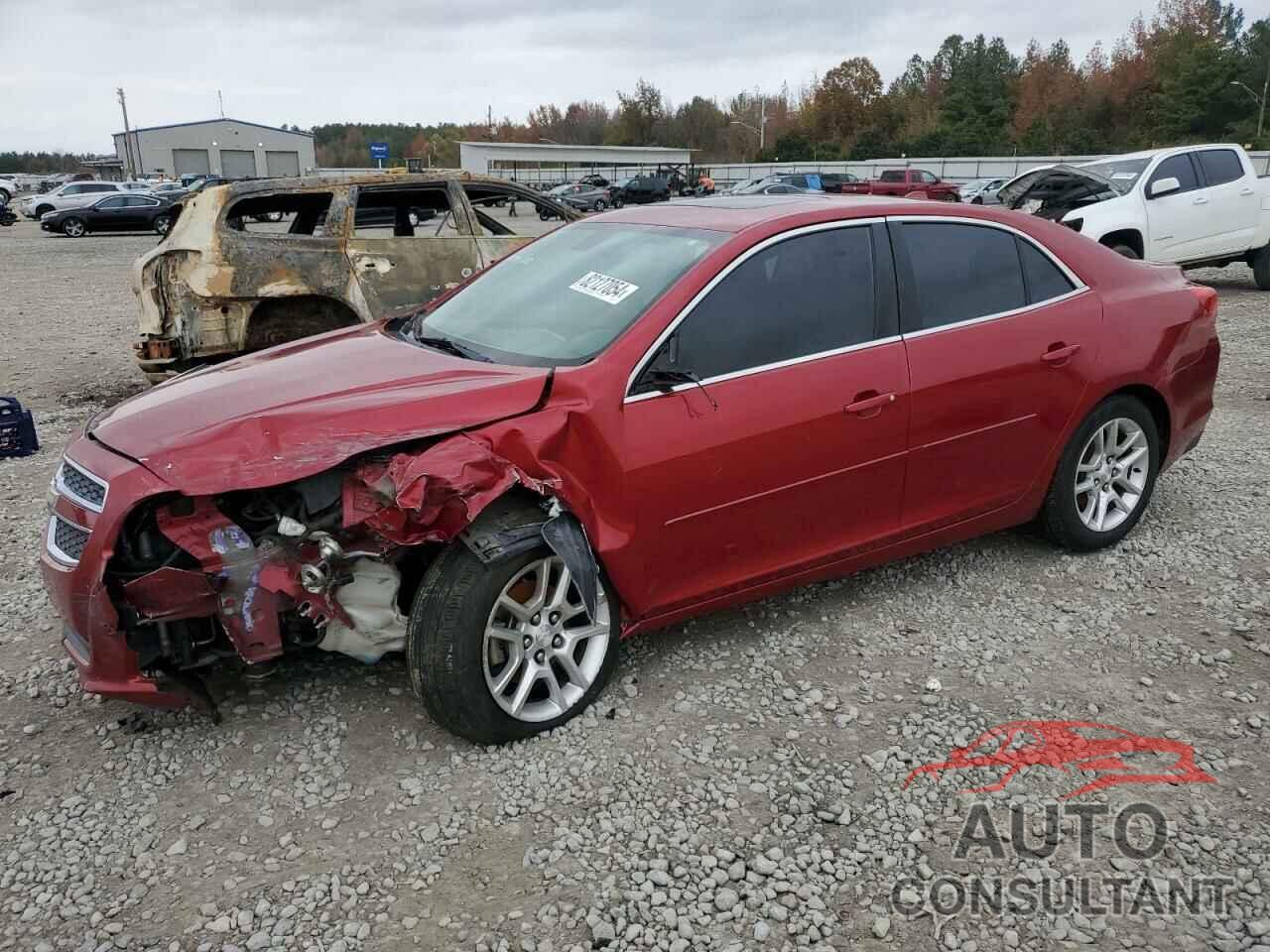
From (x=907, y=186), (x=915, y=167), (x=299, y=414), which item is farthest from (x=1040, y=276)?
(x=915, y=167)

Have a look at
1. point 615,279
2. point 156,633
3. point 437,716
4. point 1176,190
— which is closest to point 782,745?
point 437,716

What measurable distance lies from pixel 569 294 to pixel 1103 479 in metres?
2.69

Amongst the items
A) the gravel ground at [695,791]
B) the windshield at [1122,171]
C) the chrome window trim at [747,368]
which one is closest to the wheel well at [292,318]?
the gravel ground at [695,791]

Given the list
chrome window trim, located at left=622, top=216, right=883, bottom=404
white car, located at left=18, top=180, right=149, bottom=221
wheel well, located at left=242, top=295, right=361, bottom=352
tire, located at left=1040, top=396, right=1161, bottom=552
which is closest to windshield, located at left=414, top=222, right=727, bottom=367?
chrome window trim, located at left=622, top=216, right=883, bottom=404

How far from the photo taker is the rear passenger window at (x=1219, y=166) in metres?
11.7

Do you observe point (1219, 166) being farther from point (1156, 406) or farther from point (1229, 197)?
point (1156, 406)

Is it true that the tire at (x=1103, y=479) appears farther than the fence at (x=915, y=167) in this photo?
No

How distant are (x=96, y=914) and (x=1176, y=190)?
1250 centimetres

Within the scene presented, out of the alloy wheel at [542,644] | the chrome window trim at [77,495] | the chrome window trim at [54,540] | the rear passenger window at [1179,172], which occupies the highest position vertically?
the rear passenger window at [1179,172]

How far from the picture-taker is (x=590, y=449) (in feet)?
10.4

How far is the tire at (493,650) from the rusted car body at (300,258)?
3.80 meters

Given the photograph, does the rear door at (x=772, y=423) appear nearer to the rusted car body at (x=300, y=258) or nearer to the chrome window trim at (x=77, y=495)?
the chrome window trim at (x=77, y=495)

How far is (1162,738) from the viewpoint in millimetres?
3229

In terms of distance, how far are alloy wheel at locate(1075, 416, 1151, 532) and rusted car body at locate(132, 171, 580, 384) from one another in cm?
388
